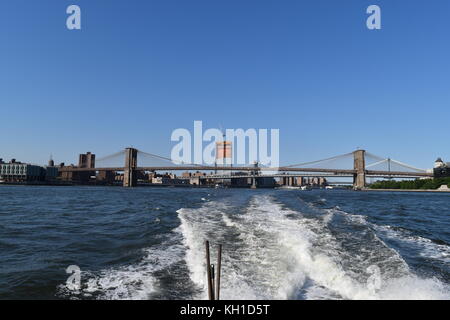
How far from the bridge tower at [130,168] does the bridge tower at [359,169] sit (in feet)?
239

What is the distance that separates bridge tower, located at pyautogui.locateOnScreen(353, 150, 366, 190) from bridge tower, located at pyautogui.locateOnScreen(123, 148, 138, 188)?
72968 mm

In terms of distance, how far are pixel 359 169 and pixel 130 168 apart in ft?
248

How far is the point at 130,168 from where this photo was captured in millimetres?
105000

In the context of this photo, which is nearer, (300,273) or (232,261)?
(300,273)

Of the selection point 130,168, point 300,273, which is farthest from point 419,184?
point 300,273

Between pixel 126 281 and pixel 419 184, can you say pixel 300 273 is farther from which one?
pixel 419 184

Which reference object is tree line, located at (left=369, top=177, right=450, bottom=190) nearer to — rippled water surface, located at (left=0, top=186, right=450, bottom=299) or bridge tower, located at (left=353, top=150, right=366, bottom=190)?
bridge tower, located at (left=353, top=150, right=366, bottom=190)

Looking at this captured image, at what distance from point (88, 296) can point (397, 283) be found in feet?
20.0

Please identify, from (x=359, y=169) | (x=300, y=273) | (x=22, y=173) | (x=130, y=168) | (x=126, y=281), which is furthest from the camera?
(x=22, y=173)

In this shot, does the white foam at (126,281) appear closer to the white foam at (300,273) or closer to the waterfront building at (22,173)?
the white foam at (300,273)

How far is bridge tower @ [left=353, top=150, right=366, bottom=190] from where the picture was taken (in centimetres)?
10035

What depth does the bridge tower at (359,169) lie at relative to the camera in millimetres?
100350
